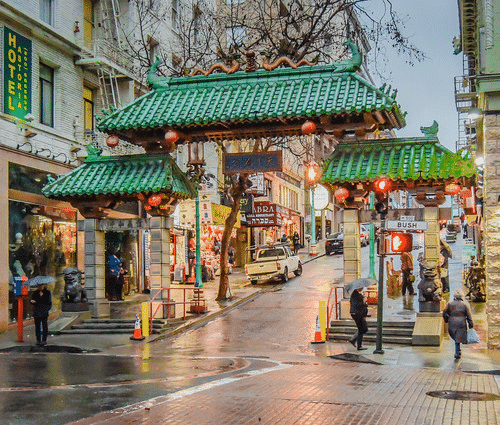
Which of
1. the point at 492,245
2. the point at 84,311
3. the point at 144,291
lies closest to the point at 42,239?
the point at 84,311

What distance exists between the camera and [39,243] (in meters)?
24.8

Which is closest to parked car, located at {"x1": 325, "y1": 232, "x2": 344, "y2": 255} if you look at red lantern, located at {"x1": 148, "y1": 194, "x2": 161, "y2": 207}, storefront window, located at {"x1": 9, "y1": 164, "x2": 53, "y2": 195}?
storefront window, located at {"x1": 9, "y1": 164, "x2": 53, "y2": 195}

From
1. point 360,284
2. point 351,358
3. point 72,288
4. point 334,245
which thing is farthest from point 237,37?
point 334,245

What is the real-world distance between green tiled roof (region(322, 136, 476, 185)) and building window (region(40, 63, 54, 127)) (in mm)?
11048

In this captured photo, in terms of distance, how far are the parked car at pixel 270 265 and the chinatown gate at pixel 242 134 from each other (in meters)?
14.8

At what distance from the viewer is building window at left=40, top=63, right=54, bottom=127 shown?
25.6 metres

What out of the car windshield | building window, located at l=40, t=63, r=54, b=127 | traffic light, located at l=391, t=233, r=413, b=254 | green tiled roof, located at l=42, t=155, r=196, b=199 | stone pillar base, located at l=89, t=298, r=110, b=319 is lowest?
stone pillar base, located at l=89, t=298, r=110, b=319

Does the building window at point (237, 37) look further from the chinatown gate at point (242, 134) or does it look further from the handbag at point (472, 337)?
the handbag at point (472, 337)

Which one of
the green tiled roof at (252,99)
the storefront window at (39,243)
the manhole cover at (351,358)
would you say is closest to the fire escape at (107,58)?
the storefront window at (39,243)

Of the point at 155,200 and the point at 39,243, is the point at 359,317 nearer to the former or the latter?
the point at 155,200

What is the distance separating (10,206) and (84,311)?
418 centimetres

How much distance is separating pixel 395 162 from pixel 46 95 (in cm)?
1331

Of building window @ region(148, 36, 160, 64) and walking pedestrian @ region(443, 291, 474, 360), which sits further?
building window @ region(148, 36, 160, 64)

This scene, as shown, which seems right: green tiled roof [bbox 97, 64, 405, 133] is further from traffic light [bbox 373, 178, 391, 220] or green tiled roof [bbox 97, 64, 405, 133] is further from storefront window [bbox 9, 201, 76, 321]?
storefront window [bbox 9, 201, 76, 321]
